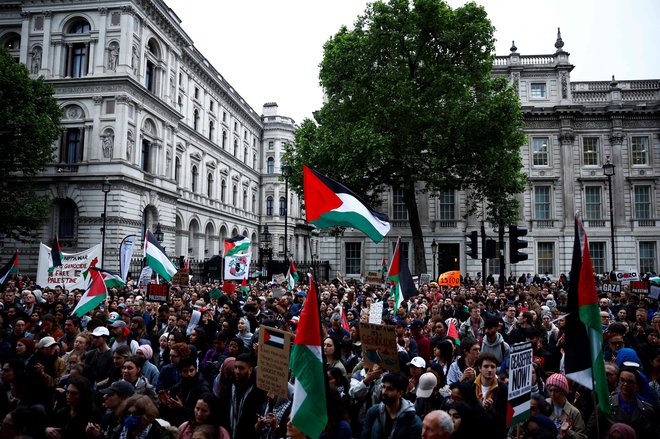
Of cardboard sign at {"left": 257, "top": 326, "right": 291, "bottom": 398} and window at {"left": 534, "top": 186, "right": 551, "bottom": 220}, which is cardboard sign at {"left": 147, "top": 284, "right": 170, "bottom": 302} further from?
window at {"left": 534, "top": 186, "right": 551, "bottom": 220}

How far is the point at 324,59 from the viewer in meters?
28.9

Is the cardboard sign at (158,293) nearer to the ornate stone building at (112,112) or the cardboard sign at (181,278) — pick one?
the cardboard sign at (181,278)

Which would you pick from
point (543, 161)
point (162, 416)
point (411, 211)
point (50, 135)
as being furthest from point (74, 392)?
point (543, 161)

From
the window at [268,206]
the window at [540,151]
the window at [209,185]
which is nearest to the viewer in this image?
the window at [540,151]

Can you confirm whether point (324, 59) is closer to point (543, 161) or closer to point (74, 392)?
point (543, 161)

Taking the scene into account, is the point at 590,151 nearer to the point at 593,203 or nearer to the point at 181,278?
the point at 593,203

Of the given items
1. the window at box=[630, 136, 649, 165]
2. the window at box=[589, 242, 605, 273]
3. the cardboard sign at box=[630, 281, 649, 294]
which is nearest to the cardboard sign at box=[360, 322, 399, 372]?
the cardboard sign at box=[630, 281, 649, 294]

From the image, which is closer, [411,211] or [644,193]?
[411,211]

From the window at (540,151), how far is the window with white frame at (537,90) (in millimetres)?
3288

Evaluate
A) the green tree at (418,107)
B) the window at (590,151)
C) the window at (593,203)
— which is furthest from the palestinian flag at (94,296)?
the window at (590,151)

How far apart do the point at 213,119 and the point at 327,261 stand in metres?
23.9

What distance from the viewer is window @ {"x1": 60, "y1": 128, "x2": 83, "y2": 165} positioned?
35.2 metres

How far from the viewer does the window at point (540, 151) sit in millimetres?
36719

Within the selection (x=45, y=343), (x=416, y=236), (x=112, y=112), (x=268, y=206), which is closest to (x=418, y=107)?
(x=416, y=236)
